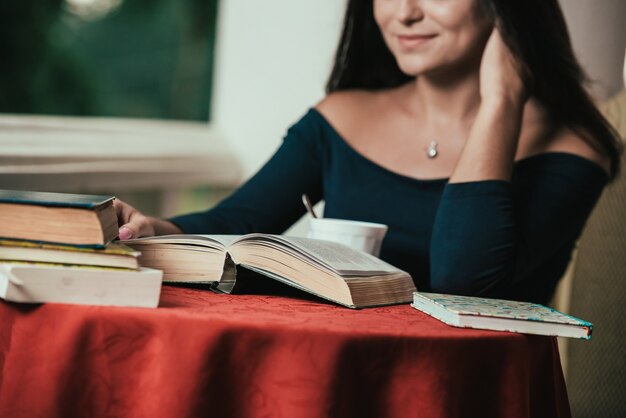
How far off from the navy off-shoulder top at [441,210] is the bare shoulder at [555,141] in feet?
0.11

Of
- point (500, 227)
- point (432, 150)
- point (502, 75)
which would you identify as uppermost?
point (502, 75)

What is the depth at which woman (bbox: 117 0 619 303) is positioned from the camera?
4.79 ft

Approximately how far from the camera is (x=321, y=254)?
1067 millimetres

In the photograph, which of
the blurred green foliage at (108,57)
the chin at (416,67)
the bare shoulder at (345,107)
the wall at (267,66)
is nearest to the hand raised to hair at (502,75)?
the chin at (416,67)

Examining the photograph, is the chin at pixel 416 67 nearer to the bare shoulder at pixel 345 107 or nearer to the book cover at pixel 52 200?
the bare shoulder at pixel 345 107

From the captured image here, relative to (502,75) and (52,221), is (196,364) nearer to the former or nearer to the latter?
(52,221)

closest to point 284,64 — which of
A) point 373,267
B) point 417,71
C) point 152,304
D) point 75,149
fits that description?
point 75,149

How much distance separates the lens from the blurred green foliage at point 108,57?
8.75 feet

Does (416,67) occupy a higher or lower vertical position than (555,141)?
higher

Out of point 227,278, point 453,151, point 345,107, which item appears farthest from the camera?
point 345,107

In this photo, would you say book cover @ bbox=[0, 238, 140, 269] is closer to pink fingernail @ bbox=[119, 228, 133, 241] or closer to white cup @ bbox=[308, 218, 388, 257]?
pink fingernail @ bbox=[119, 228, 133, 241]

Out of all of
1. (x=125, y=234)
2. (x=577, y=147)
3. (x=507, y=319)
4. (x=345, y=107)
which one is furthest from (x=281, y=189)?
(x=507, y=319)

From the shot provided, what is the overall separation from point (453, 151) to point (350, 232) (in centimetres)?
61

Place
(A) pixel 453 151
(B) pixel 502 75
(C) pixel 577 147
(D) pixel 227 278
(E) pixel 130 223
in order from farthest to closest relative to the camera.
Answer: (A) pixel 453 151
(C) pixel 577 147
(B) pixel 502 75
(E) pixel 130 223
(D) pixel 227 278
